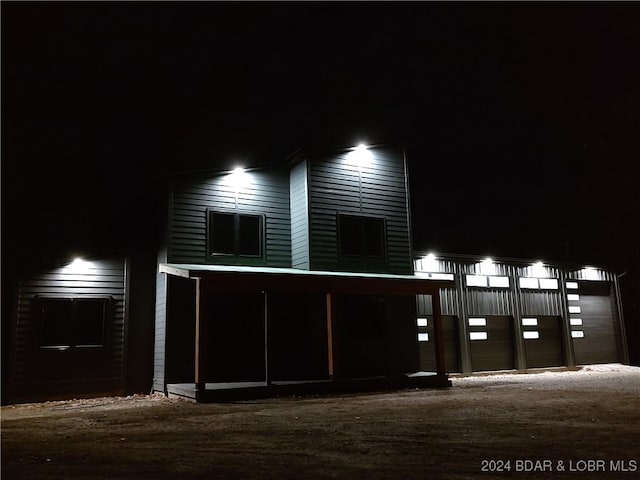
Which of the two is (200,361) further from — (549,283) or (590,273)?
(590,273)

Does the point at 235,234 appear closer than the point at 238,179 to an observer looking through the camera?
Yes

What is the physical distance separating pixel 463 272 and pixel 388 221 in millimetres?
4312

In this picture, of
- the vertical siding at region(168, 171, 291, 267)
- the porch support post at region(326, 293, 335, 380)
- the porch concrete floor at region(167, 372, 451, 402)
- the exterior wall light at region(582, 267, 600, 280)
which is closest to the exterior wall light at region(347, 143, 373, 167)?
the vertical siding at region(168, 171, 291, 267)

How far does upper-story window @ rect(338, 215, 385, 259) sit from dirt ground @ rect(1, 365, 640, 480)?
479cm

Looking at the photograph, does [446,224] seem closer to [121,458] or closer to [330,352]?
[330,352]

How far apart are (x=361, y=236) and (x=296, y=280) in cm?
336

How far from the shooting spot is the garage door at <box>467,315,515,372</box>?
18311 millimetres

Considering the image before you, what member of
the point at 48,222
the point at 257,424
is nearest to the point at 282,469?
the point at 257,424

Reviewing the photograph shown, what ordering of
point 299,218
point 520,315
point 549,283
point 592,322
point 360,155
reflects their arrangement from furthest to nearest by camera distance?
point 592,322
point 549,283
point 520,315
point 360,155
point 299,218

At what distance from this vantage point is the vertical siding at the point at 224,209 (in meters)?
13.6

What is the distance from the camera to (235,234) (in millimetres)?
14289

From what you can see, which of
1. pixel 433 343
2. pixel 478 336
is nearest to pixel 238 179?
pixel 433 343

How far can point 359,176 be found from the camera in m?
15.6

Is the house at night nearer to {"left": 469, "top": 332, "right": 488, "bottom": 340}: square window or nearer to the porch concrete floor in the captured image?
the porch concrete floor
